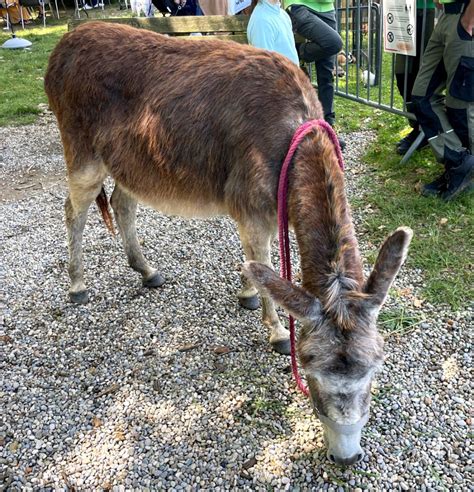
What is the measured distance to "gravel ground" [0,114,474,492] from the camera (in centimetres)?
272

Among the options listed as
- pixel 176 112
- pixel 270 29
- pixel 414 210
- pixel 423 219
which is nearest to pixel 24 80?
pixel 270 29

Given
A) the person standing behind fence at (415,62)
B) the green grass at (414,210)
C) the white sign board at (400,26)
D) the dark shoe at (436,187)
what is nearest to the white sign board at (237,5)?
the green grass at (414,210)

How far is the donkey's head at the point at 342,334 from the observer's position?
2131 millimetres

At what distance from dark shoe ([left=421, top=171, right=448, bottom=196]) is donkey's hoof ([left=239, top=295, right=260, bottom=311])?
240cm

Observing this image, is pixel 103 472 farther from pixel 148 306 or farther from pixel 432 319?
pixel 432 319

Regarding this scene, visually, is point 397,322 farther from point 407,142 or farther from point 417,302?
point 407,142

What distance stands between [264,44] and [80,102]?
6.31ft

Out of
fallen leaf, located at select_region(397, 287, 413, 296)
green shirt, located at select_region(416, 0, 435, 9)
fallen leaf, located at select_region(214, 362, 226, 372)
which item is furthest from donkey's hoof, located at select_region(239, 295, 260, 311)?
green shirt, located at select_region(416, 0, 435, 9)

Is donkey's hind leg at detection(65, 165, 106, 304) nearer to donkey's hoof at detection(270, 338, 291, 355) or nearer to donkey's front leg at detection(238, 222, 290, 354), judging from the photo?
donkey's front leg at detection(238, 222, 290, 354)

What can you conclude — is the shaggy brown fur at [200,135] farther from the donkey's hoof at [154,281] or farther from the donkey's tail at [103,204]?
the donkey's hoof at [154,281]

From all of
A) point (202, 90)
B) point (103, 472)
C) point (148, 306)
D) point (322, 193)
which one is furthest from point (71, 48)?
point (103, 472)

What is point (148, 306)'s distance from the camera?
4.09 m

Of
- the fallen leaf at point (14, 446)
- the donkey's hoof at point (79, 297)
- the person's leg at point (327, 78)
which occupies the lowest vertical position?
the fallen leaf at point (14, 446)

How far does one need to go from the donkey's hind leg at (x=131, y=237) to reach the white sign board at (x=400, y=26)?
11.9 feet
